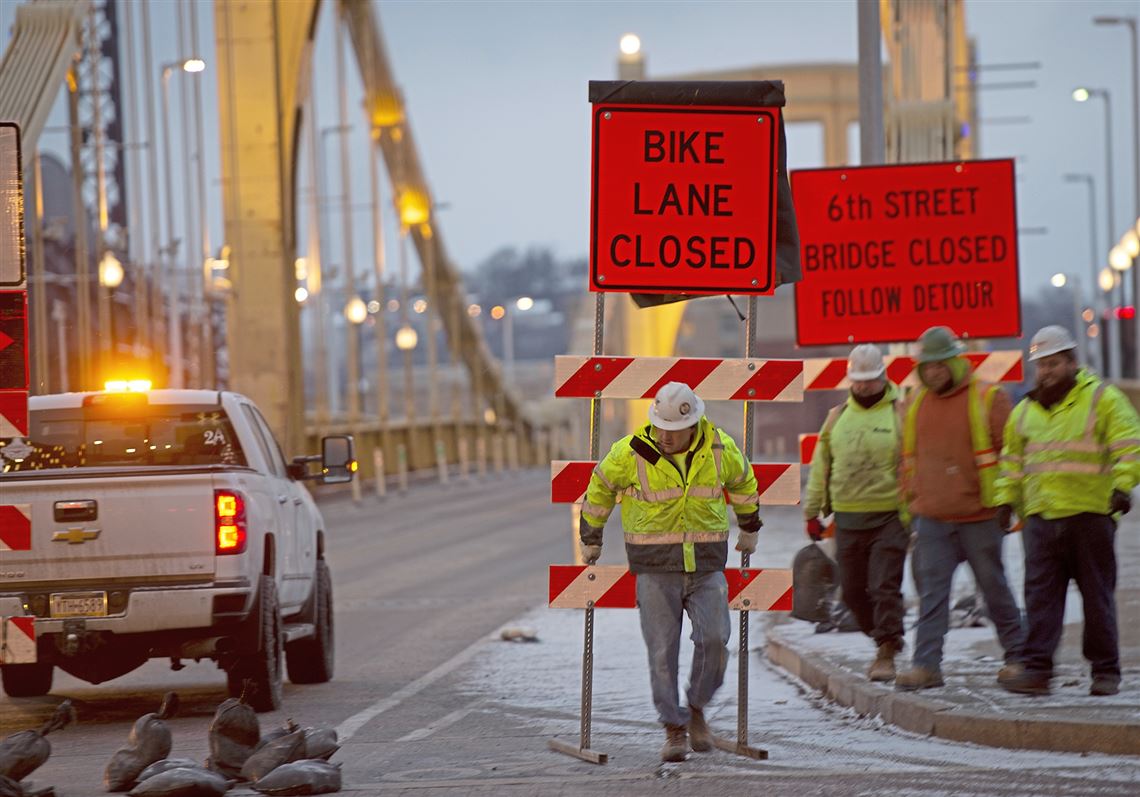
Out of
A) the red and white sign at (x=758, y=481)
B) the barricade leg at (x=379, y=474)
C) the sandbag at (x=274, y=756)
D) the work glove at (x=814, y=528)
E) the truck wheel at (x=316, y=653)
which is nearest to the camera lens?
the sandbag at (x=274, y=756)

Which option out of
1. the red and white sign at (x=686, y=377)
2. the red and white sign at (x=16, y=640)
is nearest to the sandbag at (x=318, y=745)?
the red and white sign at (x=686, y=377)

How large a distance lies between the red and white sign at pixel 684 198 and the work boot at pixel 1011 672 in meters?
2.16

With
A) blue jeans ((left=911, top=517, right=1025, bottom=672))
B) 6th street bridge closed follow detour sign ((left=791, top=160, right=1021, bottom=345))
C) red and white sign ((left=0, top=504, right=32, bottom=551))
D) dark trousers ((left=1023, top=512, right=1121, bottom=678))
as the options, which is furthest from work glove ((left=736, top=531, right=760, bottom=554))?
6th street bridge closed follow detour sign ((left=791, top=160, right=1021, bottom=345))

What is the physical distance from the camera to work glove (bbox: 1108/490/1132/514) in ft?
32.0

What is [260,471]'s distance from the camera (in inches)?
476

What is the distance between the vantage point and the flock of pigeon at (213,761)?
807cm

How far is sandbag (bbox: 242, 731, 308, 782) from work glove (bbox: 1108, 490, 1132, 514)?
3.91 m

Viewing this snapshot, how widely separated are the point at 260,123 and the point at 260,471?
2327 centimetres

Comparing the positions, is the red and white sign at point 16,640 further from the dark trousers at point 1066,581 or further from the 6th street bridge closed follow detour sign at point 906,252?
the 6th street bridge closed follow detour sign at point 906,252

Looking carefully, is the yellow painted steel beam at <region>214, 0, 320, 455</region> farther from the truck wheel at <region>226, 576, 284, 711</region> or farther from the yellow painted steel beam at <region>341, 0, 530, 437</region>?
the truck wheel at <region>226, 576, 284, 711</region>

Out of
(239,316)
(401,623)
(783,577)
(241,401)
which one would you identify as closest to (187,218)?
(239,316)

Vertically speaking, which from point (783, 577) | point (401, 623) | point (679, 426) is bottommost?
point (401, 623)

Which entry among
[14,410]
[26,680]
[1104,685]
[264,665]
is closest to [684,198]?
[1104,685]

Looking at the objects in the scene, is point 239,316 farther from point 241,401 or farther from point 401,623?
A: point 241,401
